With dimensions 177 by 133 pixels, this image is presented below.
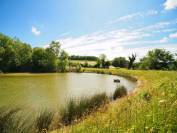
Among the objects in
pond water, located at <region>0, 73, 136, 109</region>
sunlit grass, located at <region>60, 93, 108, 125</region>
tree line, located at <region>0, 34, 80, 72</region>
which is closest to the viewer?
sunlit grass, located at <region>60, 93, 108, 125</region>

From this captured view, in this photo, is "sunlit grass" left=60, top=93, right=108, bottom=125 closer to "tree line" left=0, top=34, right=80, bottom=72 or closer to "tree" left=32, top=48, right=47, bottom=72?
"tree line" left=0, top=34, right=80, bottom=72

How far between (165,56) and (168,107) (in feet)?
206

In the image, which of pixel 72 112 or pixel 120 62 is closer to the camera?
pixel 72 112

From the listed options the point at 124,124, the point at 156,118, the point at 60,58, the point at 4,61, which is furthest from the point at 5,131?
the point at 60,58

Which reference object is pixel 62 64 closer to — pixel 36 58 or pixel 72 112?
pixel 36 58

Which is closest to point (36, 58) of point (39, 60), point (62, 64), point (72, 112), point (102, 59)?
point (39, 60)

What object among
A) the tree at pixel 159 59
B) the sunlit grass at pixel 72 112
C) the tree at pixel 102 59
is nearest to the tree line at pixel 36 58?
the tree at pixel 159 59

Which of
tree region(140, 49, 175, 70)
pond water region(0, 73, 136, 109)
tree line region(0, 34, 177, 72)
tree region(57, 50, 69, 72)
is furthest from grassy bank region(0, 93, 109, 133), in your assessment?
tree region(140, 49, 175, 70)

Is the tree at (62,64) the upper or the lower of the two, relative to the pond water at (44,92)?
upper

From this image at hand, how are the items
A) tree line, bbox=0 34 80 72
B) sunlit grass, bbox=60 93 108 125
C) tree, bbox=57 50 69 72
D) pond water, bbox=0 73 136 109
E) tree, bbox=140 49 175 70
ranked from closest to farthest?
sunlit grass, bbox=60 93 108 125, pond water, bbox=0 73 136 109, tree line, bbox=0 34 80 72, tree, bbox=57 50 69 72, tree, bbox=140 49 175 70

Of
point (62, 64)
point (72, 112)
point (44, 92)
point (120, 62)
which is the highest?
point (120, 62)

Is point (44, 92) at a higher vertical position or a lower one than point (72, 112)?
lower

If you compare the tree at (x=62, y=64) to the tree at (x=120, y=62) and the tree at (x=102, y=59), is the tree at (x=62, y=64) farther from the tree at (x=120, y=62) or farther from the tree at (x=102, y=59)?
the tree at (x=120, y=62)

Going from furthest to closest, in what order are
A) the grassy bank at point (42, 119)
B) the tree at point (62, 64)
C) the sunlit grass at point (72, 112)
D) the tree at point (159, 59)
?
the tree at point (159, 59) → the tree at point (62, 64) → the sunlit grass at point (72, 112) → the grassy bank at point (42, 119)
